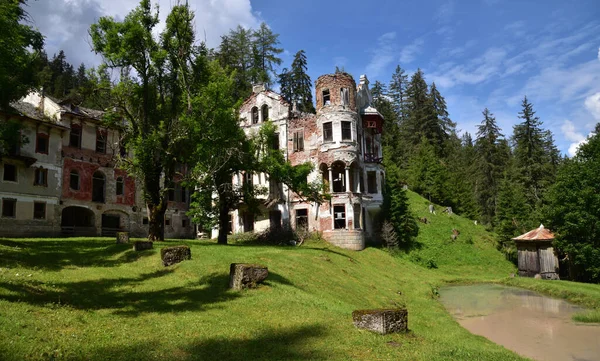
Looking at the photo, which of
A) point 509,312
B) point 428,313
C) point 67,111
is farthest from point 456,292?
A: point 67,111

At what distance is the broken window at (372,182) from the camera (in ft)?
136

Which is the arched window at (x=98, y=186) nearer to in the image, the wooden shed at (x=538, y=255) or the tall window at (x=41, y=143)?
the tall window at (x=41, y=143)

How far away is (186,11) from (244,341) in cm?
2638

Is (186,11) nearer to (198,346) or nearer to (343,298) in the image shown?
(343,298)

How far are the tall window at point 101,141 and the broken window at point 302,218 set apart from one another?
20.9 metres

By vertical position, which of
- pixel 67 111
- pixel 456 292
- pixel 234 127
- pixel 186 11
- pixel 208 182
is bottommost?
pixel 456 292

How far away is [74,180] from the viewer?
38625 millimetres

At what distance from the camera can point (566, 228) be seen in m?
30.4

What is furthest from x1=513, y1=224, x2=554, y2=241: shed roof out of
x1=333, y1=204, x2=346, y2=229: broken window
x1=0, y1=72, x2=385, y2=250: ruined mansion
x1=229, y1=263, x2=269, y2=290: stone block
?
x1=229, y1=263, x2=269, y2=290: stone block

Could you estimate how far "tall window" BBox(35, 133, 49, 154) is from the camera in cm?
3572

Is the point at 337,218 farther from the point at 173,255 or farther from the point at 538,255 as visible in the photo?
the point at 173,255

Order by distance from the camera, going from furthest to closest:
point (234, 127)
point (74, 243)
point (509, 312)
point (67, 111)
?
point (67, 111)
point (234, 127)
point (74, 243)
point (509, 312)

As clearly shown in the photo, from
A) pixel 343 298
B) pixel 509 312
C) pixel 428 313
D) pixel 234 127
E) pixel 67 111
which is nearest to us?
pixel 343 298

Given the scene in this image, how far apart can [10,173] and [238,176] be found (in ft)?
62.8
